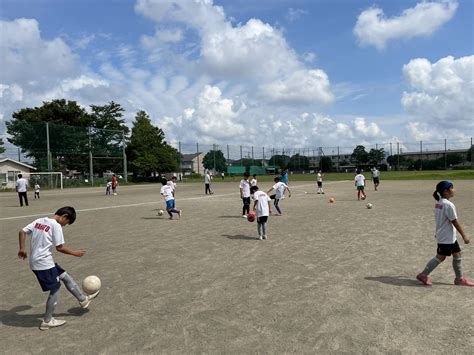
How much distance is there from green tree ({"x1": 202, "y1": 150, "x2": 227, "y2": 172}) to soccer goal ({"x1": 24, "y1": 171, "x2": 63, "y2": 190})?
126ft

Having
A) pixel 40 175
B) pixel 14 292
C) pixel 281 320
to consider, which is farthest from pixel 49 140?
pixel 281 320

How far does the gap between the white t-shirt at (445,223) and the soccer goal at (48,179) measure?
48280 millimetres

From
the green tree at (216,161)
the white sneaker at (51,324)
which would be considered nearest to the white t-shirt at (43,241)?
the white sneaker at (51,324)

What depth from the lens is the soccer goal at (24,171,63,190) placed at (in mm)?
46906

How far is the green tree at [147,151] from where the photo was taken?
60.5 meters

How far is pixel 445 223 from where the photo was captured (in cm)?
561

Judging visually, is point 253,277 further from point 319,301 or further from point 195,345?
point 195,345

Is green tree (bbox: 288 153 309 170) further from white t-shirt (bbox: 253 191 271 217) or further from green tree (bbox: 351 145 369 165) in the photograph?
white t-shirt (bbox: 253 191 271 217)

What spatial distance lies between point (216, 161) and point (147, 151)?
2757cm

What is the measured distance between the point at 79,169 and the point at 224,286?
55416 mm

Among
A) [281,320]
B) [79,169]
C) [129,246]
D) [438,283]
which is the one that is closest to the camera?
[281,320]

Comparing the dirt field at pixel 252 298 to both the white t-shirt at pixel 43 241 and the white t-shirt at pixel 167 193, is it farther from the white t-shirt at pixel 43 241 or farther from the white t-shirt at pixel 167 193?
the white t-shirt at pixel 167 193

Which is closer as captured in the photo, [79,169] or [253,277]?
[253,277]

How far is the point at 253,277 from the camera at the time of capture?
636 centimetres
